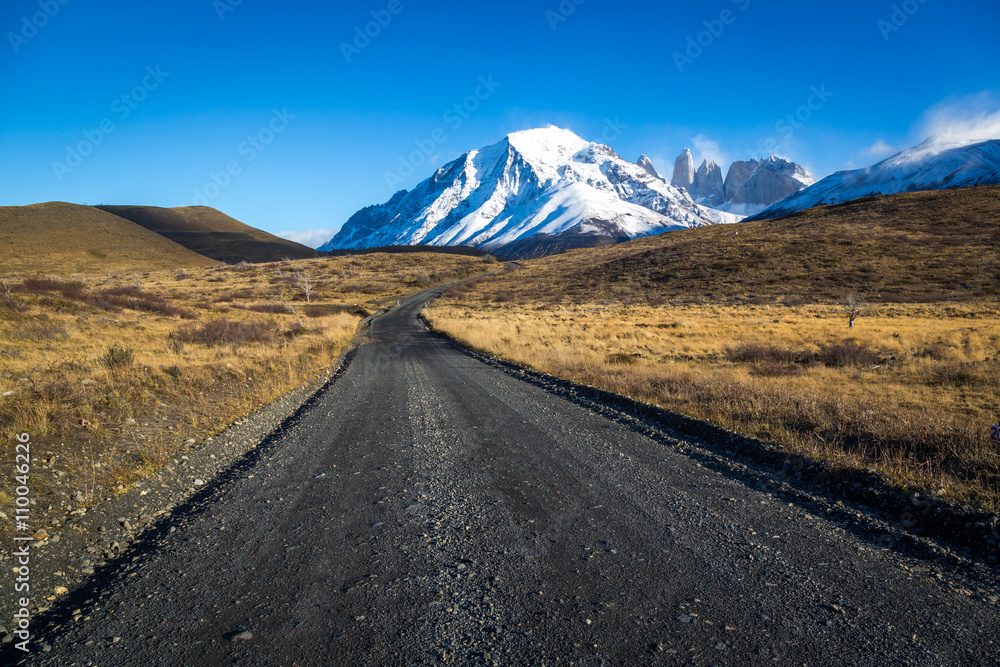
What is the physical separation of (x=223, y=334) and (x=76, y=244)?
412ft

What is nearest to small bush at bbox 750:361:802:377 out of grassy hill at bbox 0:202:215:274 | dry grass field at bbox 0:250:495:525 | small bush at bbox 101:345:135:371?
dry grass field at bbox 0:250:495:525

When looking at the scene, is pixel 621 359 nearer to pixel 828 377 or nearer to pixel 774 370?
pixel 774 370

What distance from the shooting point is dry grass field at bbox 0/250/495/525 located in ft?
20.4

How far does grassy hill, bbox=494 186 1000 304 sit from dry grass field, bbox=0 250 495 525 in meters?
47.1

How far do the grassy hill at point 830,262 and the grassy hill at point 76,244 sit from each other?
9293 centimetres

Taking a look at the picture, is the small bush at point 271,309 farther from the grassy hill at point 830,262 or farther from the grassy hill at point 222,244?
the grassy hill at point 222,244

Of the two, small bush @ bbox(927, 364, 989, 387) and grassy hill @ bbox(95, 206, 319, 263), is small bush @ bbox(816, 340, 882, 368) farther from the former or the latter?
grassy hill @ bbox(95, 206, 319, 263)

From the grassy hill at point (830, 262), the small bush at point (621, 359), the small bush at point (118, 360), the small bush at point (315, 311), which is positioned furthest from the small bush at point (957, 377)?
the small bush at point (315, 311)

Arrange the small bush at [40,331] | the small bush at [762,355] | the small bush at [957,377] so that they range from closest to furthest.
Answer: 1. the small bush at [957,377]
2. the small bush at [40,331]
3. the small bush at [762,355]

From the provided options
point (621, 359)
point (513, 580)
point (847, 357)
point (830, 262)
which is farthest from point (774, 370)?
point (830, 262)

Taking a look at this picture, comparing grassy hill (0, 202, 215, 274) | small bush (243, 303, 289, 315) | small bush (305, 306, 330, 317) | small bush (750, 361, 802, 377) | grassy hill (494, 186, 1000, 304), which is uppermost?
grassy hill (0, 202, 215, 274)

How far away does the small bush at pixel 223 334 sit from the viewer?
778 inches

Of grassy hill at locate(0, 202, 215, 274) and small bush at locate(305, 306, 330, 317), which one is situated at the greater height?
grassy hill at locate(0, 202, 215, 274)

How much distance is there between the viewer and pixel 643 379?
41.8ft
